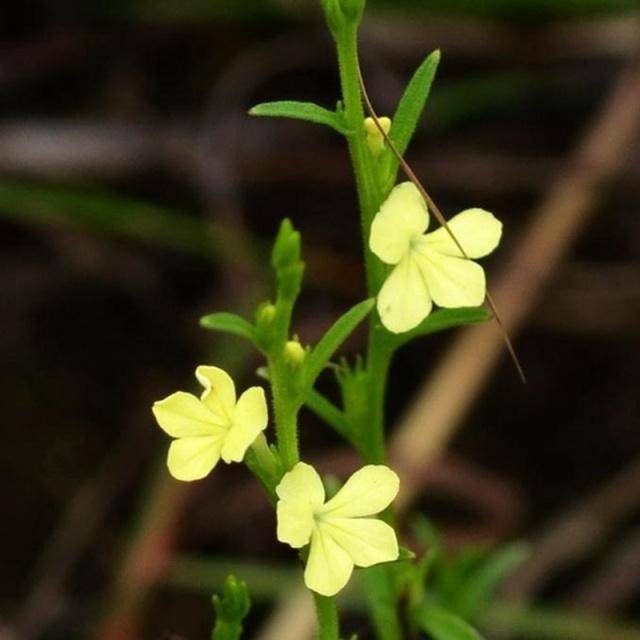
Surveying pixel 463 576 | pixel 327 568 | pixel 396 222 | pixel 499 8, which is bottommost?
pixel 463 576

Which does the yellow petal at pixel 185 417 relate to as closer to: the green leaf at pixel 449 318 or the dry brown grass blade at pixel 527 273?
the green leaf at pixel 449 318

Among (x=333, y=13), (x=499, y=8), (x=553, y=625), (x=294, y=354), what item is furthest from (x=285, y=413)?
(x=499, y=8)

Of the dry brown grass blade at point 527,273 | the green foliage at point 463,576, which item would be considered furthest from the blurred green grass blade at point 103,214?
the green foliage at point 463,576

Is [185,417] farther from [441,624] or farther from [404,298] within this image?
[441,624]

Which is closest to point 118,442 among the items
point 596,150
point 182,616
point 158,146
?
point 182,616

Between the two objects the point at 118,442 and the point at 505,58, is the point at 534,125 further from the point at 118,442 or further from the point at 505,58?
the point at 118,442

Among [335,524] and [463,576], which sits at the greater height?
[335,524]

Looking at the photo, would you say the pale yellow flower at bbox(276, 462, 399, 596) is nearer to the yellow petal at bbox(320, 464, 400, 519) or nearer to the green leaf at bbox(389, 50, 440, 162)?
the yellow petal at bbox(320, 464, 400, 519)

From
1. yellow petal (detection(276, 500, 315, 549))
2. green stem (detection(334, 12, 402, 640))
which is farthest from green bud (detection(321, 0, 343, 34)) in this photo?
yellow petal (detection(276, 500, 315, 549))
